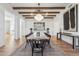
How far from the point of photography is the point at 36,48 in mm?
6172

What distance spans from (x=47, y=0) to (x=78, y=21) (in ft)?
17.4

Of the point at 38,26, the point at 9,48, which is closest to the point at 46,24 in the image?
the point at 38,26

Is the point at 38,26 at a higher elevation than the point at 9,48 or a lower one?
higher

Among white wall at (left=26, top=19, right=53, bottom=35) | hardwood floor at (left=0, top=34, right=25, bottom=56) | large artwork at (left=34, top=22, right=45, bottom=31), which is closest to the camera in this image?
hardwood floor at (left=0, top=34, right=25, bottom=56)

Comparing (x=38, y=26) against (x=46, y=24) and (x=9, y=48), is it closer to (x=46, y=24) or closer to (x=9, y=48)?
Answer: (x=46, y=24)

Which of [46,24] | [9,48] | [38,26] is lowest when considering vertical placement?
[9,48]

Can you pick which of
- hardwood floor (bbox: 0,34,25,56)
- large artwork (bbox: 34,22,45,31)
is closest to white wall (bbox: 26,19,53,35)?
large artwork (bbox: 34,22,45,31)

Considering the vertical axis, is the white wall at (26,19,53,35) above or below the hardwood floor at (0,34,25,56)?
above

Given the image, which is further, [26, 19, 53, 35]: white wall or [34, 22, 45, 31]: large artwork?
[34, 22, 45, 31]: large artwork

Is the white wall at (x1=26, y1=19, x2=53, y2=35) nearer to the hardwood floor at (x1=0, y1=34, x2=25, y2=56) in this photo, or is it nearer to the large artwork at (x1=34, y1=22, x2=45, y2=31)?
the large artwork at (x1=34, y1=22, x2=45, y2=31)

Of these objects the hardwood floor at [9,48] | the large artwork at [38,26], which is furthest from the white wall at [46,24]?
the hardwood floor at [9,48]

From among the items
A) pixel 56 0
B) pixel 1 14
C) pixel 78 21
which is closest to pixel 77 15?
pixel 78 21

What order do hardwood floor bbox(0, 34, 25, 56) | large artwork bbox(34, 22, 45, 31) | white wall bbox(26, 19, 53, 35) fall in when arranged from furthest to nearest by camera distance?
1. large artwork bbox(34, 22, 45, 31)
2. white wall bbox(26, 19, 53, 35)
3. hardwood floor bbox(0, 34, 25, 56)

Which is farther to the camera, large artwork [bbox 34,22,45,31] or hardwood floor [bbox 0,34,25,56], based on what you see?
large artwork [bbox 34,22,45,31]
